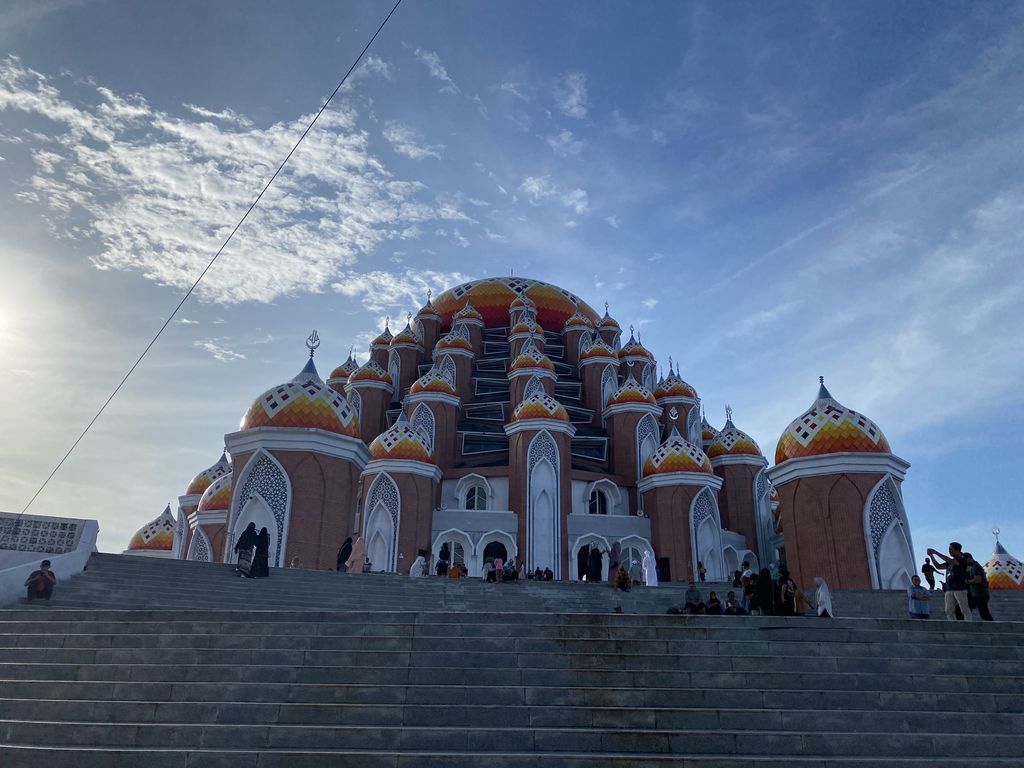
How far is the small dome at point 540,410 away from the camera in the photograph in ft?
87.5

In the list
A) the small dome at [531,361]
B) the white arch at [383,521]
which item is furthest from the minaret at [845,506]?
the small dome at [531,361]

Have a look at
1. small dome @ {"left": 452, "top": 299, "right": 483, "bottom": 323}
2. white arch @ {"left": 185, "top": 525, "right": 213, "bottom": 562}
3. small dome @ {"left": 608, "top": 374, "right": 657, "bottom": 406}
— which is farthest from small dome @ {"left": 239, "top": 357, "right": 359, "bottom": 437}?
small dome @ {"left": 452, "top": 299, "right": 483, "bottom": 323}

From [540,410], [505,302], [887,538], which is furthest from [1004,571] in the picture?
[505,302]

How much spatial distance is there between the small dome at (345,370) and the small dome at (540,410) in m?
10.3

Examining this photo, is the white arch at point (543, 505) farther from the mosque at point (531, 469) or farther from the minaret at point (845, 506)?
the minaret at point (845, 506)

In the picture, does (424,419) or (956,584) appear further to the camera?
(424,419)

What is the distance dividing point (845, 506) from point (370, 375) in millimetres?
19515

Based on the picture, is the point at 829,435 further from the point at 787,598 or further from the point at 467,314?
the point at 467,314

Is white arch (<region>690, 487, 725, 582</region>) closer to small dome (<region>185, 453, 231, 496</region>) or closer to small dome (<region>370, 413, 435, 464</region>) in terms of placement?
small dome (<region>370, 413, 435, 464</region>)

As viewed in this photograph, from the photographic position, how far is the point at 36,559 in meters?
10.9

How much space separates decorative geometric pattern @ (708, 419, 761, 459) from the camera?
3177cm

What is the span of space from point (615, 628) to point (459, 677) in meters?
1.79

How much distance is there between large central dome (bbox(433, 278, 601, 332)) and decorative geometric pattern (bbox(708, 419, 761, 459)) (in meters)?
8.59

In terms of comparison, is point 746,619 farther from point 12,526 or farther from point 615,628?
point 12,526
